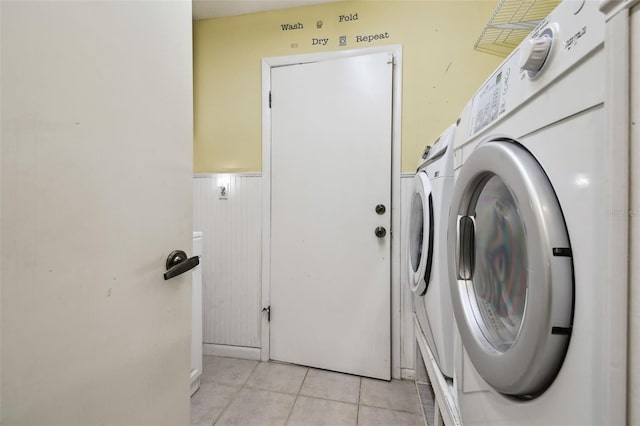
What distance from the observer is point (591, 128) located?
0.31 m

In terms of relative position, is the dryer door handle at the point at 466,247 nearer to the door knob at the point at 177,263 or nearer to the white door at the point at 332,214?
the door knob at the point at 177,263

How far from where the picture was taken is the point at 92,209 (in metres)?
0.46

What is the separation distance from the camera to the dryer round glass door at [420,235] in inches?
37.8

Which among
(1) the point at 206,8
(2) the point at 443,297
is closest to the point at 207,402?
(2) the point at 443,297

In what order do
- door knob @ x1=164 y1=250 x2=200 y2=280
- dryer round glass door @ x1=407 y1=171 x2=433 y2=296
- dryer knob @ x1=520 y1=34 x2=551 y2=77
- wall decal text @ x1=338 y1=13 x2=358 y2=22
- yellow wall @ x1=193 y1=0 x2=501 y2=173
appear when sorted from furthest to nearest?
wall decal text @ x1=338 y1=13 x2=358 y2=22, yellow wall @ x1=193 y1=0 x2=501 y2=173, dryer round glass door @ x1=407 y1=171 x2=433 y2=296, door knob @ x1=164 y1=250 x2=200 y2=280, dryer knob @ x1=520 y1=34 x2=551 y2=77

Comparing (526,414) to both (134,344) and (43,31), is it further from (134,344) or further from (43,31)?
(43,31)

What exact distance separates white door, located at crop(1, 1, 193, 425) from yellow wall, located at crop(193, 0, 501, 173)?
3.63 feet

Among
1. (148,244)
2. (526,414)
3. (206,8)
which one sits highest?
(206,8)

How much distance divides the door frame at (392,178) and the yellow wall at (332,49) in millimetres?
44

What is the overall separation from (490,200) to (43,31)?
0.90 metres

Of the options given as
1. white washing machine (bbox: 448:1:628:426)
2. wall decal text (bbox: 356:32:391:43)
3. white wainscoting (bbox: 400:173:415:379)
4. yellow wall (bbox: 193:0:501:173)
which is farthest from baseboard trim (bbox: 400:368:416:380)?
wall decal text (bbox: 356:32:391:43)

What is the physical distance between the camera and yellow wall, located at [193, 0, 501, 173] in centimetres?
146

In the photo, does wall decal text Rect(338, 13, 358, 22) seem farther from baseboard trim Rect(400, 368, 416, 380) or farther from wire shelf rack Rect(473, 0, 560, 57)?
baseboard trim Rect(400, 368, 416, 380)

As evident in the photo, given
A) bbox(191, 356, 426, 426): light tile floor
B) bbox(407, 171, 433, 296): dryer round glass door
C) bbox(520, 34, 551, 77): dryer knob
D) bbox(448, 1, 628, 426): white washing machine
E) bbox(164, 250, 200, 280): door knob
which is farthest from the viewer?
bbox(191, 356, 426, 426): light tile floor
